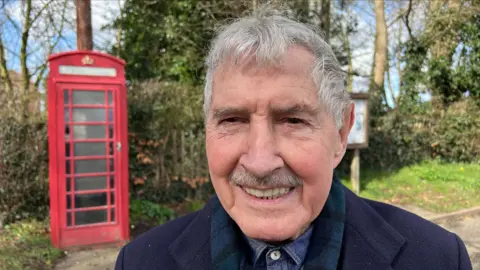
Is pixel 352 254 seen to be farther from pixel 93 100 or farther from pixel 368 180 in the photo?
pixel 368 180

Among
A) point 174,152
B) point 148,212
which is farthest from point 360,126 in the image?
point 148,212

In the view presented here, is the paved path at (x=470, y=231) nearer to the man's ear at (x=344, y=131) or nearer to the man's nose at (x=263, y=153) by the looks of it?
the man's ear at (x=344, y=131)

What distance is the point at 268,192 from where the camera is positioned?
141 centimetres

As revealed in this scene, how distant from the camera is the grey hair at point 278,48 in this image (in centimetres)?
135

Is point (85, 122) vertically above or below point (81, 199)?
above

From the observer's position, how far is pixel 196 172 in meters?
7.26

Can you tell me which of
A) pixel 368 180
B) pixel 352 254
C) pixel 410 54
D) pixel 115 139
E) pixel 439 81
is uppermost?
pixel 410 54

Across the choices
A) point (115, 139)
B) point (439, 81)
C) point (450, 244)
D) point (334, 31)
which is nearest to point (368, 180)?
point (334, 31)

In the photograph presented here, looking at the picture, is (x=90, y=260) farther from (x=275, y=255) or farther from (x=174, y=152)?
(x=275, y=255)

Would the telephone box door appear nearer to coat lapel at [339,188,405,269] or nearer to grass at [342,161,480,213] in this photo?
coat lapel at [339,188,405,269]

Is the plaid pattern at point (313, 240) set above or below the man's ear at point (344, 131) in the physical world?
below

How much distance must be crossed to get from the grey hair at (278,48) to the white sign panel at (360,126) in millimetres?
6978

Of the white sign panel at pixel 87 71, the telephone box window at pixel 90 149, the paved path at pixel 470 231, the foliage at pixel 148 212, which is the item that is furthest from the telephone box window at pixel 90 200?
the paved path at pixel 470 231

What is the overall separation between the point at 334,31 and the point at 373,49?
6.11m
